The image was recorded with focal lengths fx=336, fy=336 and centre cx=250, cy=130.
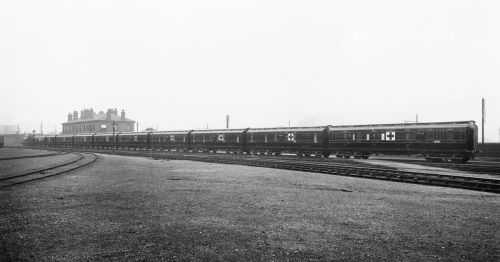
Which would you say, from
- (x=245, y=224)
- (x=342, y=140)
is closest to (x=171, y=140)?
(x=342, y=140)

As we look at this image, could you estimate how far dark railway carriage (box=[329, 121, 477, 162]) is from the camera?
24.5 metres

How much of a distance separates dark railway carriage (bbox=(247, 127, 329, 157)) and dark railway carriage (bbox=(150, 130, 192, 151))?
38.1ft

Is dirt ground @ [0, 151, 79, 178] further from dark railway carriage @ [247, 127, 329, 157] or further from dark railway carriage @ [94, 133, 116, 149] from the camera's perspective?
dark railway carriage @ [94, 133, 116, 149]

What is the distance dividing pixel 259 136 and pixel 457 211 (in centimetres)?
2875

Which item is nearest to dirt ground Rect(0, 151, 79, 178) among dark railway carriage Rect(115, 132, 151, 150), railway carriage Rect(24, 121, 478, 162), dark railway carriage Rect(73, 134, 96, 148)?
railway carriage Rect(24, 121, 478, 162)

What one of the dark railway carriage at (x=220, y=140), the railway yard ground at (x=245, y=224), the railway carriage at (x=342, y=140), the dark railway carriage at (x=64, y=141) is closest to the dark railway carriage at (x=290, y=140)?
the railway carriage at (x=342, y=140)

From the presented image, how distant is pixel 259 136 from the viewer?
37.6 meters

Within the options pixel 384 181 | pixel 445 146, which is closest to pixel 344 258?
pixel 384 181

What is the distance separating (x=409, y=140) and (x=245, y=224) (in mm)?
23068

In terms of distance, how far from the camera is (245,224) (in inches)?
304

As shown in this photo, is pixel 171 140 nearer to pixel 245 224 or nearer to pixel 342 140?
pixel 342 140

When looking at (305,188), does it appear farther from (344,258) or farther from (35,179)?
(35,179)

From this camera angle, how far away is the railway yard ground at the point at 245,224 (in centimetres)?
585

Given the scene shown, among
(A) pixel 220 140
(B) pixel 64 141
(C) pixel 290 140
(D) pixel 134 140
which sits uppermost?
(C) pixel 290 140
